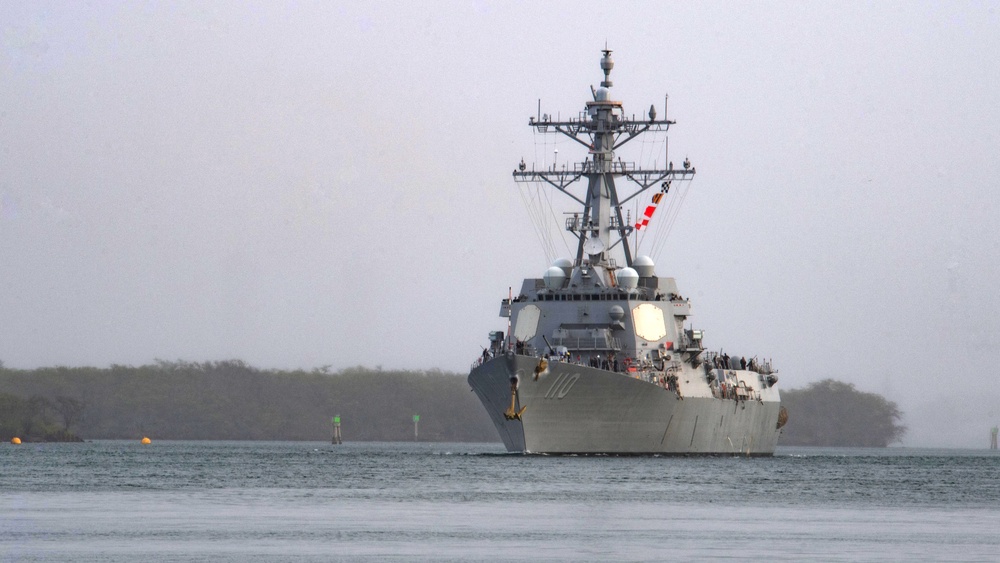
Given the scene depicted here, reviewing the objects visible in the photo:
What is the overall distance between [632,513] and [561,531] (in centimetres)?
487

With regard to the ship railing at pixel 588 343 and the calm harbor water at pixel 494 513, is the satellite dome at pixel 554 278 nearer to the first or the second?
the ship railing at pixel 588 343

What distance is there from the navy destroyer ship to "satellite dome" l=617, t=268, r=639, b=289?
5cm

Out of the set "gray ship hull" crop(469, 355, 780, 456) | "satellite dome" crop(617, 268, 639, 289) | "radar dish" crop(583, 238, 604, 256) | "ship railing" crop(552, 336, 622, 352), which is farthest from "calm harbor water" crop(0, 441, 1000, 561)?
"radar dish" crop(583, 238, 604, 256)

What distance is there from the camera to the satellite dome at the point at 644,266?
219 feet

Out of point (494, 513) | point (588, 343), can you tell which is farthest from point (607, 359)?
point (494, 513)

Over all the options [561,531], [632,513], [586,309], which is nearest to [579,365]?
[586,309]

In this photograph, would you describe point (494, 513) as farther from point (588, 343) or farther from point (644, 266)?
point (644, 266)

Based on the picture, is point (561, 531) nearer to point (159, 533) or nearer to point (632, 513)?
point (632, 513)

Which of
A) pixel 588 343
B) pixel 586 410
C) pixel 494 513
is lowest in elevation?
pixel 494 513

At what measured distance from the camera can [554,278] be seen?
208 ft

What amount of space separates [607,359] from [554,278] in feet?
16.6

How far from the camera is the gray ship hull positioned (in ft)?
183

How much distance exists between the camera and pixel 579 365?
55312mm

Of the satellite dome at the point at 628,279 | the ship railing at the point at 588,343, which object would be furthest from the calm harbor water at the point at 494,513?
the satellite dome at the point at 628,279
